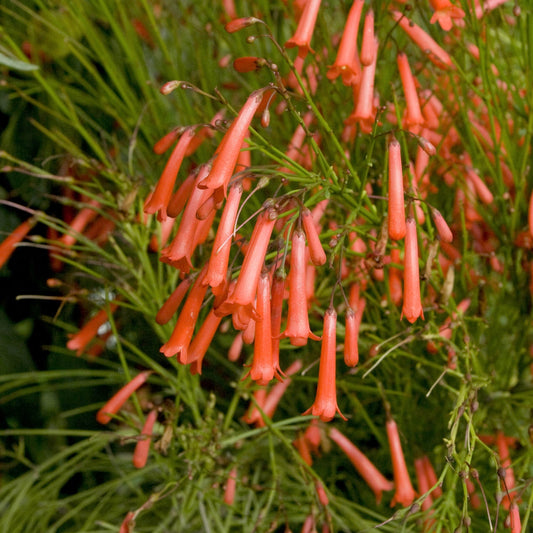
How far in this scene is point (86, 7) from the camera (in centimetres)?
101

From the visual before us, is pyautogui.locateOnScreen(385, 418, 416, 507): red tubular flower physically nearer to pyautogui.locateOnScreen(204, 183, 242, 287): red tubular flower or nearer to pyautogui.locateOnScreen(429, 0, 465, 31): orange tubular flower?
pyautogui.locateOnScreen(204, 183, 242, 287): red tubular flower

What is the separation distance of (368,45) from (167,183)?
0.25 m

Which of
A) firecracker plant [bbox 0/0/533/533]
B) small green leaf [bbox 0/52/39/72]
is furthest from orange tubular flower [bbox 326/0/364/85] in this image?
small green leaf [bbox 0/52/39/72]

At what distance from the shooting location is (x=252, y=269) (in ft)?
1.70

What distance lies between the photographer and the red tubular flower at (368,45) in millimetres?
631

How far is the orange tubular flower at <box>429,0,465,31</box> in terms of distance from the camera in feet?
2.11

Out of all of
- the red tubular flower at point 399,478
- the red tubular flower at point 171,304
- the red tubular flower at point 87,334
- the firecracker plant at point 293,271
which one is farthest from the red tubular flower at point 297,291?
the red tubular flower at point 87,334

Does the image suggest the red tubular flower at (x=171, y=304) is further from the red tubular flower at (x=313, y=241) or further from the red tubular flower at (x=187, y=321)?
the red tubular flower at (x=313, y=241)

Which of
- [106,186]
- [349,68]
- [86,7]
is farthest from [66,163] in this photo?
[349,68]

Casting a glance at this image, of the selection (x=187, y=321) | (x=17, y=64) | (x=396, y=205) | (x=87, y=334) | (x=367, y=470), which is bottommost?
(x=367, y=470)

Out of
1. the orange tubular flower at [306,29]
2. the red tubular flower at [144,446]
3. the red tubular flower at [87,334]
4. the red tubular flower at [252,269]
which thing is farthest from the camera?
the red tubular flower at [87,334]

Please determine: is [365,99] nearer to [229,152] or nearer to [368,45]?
[368,45]

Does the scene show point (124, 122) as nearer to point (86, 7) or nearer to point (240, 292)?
point (86, 7)

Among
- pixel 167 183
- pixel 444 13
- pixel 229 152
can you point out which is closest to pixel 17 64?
pixel 167 183
